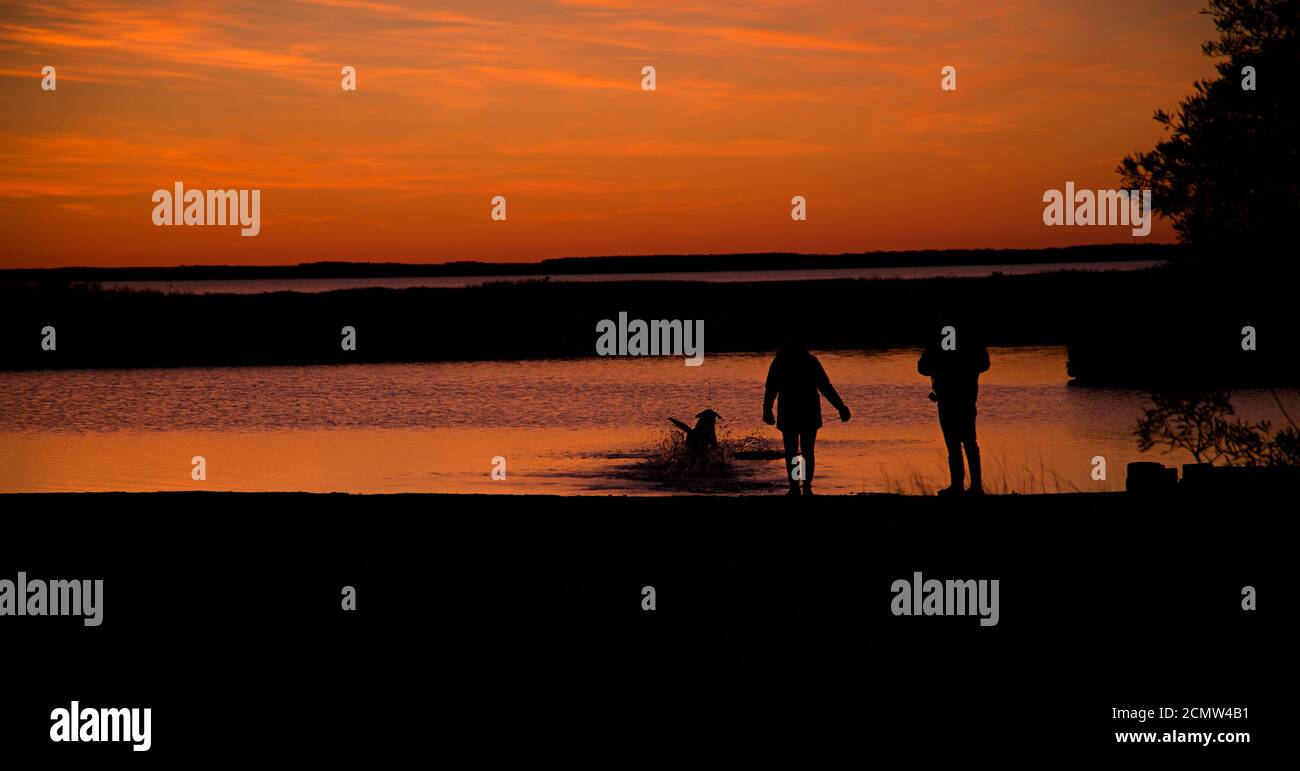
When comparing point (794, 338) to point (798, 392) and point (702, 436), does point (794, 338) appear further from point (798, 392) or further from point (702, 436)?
point (702, 436)

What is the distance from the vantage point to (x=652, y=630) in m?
9.70

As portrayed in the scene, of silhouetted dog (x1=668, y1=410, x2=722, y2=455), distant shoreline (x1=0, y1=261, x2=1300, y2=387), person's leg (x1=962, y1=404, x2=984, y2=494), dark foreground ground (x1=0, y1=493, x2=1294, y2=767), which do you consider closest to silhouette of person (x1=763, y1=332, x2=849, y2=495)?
person's leg (x1=962, y1=404, x2=984, y2=494)

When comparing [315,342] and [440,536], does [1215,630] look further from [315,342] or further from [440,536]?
[315,342]

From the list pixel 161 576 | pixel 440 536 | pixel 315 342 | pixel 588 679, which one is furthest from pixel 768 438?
pixel 315 342

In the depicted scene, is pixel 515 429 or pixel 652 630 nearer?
pixel 652 630

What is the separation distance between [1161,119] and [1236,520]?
7005 mm

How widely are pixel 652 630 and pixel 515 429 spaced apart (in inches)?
805

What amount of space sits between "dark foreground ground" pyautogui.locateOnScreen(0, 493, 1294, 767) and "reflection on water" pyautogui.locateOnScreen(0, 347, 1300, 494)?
6675 millimetres

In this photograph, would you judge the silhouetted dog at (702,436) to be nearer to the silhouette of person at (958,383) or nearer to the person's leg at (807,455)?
the person's leg at (807,455)

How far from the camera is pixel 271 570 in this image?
11.8 metres

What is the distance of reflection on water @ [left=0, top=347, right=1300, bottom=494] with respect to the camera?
72.5 ft

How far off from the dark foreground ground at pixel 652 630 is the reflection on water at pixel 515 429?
667 centimetres

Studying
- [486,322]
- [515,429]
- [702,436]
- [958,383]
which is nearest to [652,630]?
[958,383]

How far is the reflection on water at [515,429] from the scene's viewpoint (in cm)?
2211
